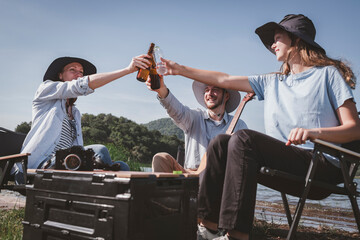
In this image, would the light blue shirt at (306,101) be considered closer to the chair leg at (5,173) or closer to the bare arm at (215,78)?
the bare arm at (215,78)

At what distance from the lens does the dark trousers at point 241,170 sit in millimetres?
1743

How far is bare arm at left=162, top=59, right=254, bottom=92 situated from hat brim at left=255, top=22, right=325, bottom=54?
1.45 ft

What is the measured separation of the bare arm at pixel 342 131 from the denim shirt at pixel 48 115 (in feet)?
6.39

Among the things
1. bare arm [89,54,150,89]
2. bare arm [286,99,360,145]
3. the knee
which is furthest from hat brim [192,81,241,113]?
the knee

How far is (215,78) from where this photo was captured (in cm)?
278

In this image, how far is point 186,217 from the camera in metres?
1.78

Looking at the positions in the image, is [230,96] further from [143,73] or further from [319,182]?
[319,182]

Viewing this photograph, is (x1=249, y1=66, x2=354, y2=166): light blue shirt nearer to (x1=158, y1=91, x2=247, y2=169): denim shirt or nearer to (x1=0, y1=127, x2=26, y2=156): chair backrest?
(x1=158, y1=91, x2=247, y2=169): denim shirt

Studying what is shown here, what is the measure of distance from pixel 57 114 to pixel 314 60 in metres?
2.31

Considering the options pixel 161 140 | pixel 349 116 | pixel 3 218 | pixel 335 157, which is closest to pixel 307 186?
pixel 335 157

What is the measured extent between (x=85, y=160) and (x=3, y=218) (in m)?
1.69

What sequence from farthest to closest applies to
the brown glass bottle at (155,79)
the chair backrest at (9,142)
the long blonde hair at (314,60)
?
1. the chair backrest at (9,142)
2. the brown glass bottle at (155,79)
3. the long blonde hair at (314,60)

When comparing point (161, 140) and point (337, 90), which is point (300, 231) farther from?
point (161, 140)

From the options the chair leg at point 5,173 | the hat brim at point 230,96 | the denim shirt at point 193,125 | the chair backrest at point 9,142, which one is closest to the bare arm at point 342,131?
the denim shirt at point 193,125
